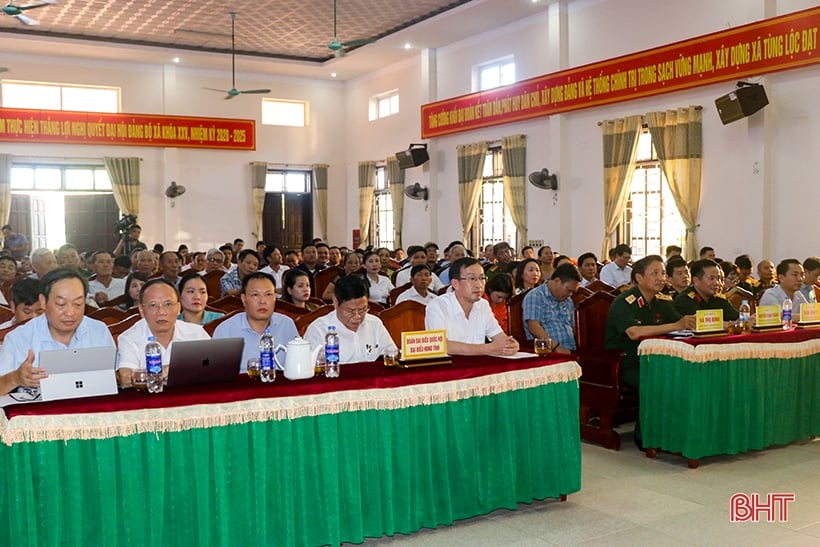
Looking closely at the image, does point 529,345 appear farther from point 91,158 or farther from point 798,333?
point 91,158

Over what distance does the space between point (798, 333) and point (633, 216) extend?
21.6ft

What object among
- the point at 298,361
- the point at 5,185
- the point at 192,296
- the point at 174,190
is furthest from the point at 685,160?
the point at 5,185

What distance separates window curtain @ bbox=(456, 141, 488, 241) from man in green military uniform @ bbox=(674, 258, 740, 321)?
8.70 meters

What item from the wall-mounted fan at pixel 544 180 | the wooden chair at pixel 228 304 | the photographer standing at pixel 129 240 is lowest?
the wooden chair at pixel 228 304

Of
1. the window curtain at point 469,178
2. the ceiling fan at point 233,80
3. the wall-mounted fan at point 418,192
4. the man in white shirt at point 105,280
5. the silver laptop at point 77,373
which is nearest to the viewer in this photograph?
the silver laptop at point 77,373

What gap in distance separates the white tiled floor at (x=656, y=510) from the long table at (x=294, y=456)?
13cm

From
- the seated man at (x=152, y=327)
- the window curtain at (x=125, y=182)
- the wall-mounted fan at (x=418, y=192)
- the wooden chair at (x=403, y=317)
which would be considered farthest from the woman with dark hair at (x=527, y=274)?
the window curtain at (x=125, y=182)

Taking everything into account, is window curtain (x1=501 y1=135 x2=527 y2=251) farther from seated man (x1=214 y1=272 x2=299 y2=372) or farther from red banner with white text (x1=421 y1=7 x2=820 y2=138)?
seated man (x1=214 y1=272 x2=299 y2=372)

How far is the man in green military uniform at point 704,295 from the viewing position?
5227 millimetres

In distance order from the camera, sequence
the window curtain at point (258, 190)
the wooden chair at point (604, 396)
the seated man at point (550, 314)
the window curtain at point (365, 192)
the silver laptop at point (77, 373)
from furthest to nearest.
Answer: the window curtain at point (365, 192) < the window curtain at point (258, 190) < the seated man at point (550, 314) < the wooden chair at point (604, 396) < the silver laptop at point (77, 373)

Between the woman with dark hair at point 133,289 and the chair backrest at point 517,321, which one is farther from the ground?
the woman with dark hair at point 133,289

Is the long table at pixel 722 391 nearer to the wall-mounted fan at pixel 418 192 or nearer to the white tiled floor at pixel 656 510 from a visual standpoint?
the white tiled floor at pixel 656 510

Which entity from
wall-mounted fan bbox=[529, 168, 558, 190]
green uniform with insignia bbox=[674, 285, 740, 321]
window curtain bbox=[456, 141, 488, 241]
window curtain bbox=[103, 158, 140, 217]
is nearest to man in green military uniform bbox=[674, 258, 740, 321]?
green uniform with insignia bbox=[674, 285, 740, 321]

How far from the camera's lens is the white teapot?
3.28 m
